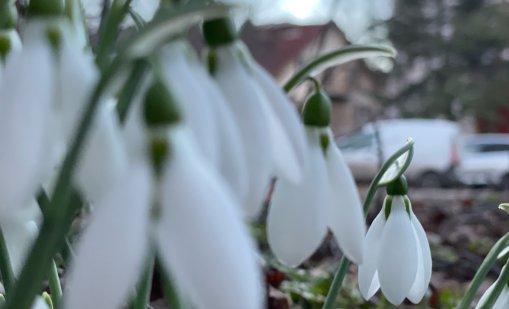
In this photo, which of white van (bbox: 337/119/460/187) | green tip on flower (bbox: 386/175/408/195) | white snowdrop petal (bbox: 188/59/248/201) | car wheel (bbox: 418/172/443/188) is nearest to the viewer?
A: white snowdrop petal (bbox: 188/59/248/201)

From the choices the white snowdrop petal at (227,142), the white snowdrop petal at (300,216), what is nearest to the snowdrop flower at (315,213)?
the white snowdrop petal at (300,216)

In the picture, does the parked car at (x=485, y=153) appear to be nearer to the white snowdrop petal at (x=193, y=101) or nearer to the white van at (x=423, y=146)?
the white van at (x=423, y=146)

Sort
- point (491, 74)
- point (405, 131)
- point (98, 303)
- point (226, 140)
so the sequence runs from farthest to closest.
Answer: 1. point (491, 74)
2. point (405, 131)
3. point (226, 140)
4. point (98, 303)

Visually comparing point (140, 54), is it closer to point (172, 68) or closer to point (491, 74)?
point (172, 68)

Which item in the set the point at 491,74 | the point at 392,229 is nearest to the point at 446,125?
the point at 491,74

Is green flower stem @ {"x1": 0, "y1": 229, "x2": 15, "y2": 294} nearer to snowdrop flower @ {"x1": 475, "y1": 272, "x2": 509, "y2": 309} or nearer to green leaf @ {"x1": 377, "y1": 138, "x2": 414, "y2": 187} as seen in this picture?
green leaf @ {"x1": 377, "y1": 138, "x2": 414, "y2": 187}

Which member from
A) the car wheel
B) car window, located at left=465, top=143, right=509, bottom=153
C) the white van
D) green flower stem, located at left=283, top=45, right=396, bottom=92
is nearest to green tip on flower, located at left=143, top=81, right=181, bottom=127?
green flower stem, located at left=283, top=45, right=396, bottom=92

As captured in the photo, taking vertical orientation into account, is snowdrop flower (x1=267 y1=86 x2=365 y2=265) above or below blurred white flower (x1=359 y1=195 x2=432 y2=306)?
above
